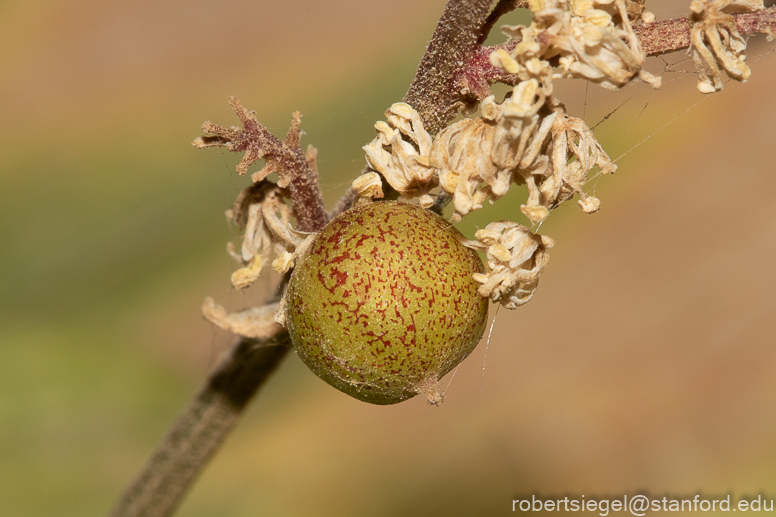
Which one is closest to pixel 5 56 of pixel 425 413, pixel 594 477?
pixel 425 413

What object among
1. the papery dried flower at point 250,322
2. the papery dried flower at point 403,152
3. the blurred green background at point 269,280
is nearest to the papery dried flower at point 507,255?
the papery dried flower at point 403,152

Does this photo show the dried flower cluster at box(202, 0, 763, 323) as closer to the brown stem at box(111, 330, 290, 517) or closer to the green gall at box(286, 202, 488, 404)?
the green gall at box(286, 202, 488, 404)

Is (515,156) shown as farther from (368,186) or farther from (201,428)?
(201,428)

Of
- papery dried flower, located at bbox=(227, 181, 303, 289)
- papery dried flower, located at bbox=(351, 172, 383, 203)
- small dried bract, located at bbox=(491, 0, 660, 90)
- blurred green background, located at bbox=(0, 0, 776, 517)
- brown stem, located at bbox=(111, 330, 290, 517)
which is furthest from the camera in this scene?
blurred green background, located at bbox=(0, 0, 776, 517)

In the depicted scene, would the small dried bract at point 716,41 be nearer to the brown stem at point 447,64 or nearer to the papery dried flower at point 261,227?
the brown stem at point 447,64

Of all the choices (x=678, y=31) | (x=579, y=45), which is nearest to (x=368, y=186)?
(x=579, y=45)

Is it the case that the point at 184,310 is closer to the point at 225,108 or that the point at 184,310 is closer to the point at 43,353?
the point at 43,353

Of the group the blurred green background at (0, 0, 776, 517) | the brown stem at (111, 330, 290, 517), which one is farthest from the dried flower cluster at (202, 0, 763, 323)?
the blurred green background at (0, 0, 776, 517)
